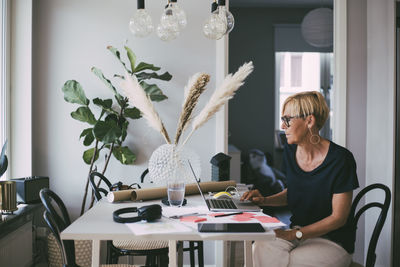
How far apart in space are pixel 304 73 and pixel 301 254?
5.57 m

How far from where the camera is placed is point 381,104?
3.20 metres

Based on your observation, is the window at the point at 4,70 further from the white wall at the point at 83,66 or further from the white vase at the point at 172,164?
the white vase at the point at 172,164

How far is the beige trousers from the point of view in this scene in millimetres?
1758

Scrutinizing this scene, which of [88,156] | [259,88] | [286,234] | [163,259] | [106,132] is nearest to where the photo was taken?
[286,234]

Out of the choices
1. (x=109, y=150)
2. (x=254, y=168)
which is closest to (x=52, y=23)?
(x=109, y=150)

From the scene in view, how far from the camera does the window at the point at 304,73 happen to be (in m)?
6.87

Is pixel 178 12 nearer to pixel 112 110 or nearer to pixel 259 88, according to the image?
pixel 112 110

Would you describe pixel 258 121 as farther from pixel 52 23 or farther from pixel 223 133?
pixel 52 23

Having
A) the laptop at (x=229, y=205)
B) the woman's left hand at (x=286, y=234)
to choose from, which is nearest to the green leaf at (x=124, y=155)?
the laptop at (x=229, y=205)

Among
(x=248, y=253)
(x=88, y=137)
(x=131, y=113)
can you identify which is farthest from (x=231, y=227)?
(x=88, y=137)

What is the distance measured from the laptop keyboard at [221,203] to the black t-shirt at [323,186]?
1.24ft

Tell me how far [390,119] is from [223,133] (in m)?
1.32

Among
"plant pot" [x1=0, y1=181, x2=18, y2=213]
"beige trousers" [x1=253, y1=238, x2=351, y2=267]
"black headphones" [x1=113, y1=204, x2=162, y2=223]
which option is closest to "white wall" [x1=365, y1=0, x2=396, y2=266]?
"beige trousers" [x1=253, y1=238, x2=351, y2=267]

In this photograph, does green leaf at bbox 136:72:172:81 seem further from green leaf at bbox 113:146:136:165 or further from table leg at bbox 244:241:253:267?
table leg at bbox 244:241:253:267
